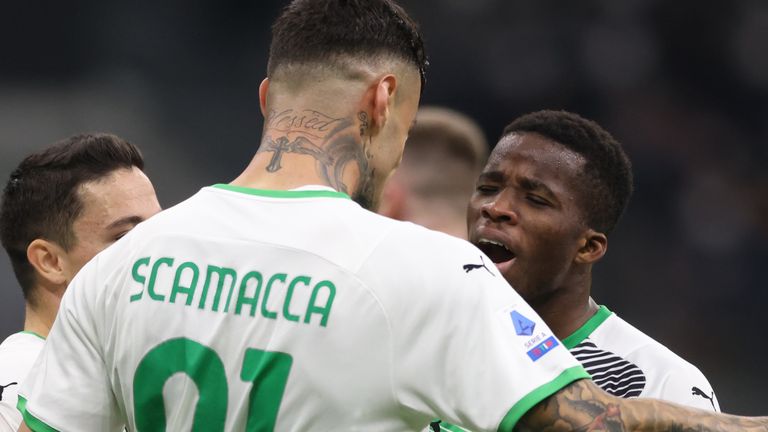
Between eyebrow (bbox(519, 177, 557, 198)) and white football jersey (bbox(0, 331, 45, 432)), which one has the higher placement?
eyebrow (bbox(519, 177, 557, 198))

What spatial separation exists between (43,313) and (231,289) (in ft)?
5.96

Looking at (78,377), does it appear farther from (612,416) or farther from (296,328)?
(612,416)

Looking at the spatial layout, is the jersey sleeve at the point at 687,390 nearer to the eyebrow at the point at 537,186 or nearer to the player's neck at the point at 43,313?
the eyebrow at the point at 537,186

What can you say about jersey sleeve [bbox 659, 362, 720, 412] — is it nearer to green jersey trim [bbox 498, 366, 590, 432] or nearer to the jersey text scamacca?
green jersey trim [bbox 498, 366, 590, 432]

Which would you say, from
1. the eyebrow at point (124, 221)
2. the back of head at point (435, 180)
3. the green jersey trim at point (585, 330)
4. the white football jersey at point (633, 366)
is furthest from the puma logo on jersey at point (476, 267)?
the back of head at point (435, 180)

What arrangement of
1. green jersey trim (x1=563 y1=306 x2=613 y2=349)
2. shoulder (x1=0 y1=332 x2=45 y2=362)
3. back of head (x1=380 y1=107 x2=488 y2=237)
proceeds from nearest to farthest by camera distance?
shoulder (x1=0 y1=332 x2=45 y2=362)
green jersey trim (x1=563 y1=306 x2=613 y2=349)
back of head (x1=380 y1=107 x2=488 y2=237)

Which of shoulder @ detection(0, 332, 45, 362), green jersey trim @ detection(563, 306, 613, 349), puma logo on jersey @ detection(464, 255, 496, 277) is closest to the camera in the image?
puma logo on jersey @ detection(464, 255, 496, 277)

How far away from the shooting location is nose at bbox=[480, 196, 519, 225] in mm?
3916

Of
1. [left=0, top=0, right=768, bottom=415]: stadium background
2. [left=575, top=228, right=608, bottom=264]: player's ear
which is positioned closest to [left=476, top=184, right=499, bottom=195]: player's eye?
[left=575, top=228, right=608, bottom=264]: player's ear

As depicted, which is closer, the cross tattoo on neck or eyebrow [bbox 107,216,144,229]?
the cross tattoo on neck

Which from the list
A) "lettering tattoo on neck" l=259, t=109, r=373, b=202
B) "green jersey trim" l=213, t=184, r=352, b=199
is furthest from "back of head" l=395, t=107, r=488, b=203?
"green jersey trim" l=213, t=184, r=352, b=199

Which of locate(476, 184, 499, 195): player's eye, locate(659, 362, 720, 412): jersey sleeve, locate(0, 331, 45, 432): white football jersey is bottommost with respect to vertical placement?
locate(0, 331, 45, 432): white football jersey

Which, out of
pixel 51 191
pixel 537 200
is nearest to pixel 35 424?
pixel 51 191

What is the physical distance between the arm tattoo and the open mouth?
1.68m
